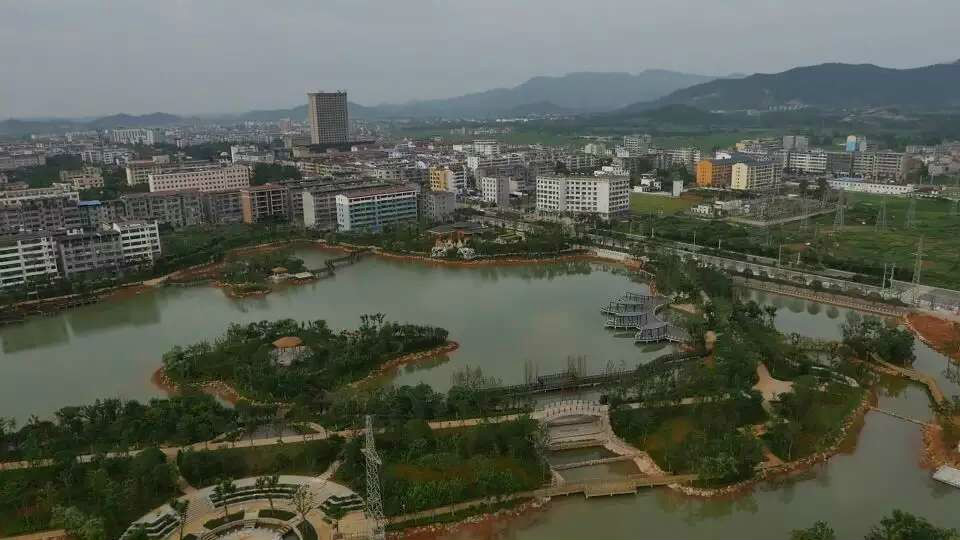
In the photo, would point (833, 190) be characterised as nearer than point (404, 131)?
Yes

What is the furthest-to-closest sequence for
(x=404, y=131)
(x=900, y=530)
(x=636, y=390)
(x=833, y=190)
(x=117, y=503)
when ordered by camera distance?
(x=404, y=131) → (x=833, y=190) → (x=636, y=390) → (x=117, y=503) → (x=900, y=530)

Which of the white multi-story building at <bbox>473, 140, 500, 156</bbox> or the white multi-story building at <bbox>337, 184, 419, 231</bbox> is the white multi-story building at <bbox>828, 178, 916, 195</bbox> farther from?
the white multi-story building at <bbox>337, 184, 419, 231</bbox>

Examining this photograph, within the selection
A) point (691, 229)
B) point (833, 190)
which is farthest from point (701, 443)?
point (833, 190)

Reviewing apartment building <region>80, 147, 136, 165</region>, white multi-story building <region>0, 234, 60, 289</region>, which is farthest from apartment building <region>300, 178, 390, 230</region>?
apartment building <region>80, 147, 136, 165</region>

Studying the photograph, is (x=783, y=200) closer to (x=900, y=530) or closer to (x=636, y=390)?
(x=636, y=390)

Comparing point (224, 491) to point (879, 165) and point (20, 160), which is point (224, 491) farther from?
point (20, 160)

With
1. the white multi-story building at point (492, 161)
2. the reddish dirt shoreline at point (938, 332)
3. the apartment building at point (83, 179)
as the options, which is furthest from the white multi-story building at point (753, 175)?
the apartment building at point (83, 179)
